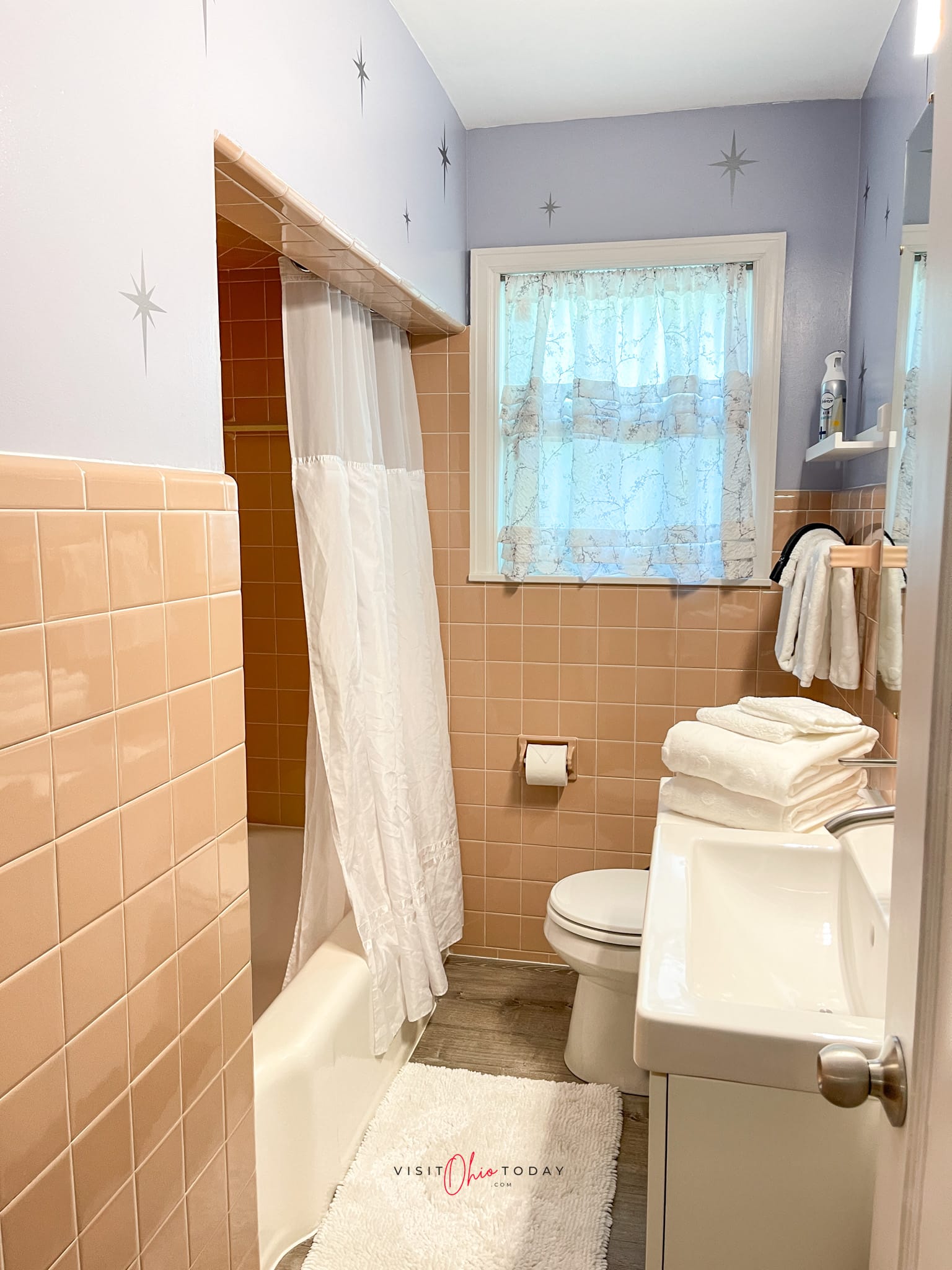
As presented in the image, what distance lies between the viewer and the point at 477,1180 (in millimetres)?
2014

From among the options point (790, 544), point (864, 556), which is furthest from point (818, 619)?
point (864, 556)

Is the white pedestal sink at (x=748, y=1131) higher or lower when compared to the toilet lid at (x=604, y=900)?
higher

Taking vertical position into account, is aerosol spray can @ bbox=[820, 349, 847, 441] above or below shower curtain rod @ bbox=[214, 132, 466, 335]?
below

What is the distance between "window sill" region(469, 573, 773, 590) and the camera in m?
2.69

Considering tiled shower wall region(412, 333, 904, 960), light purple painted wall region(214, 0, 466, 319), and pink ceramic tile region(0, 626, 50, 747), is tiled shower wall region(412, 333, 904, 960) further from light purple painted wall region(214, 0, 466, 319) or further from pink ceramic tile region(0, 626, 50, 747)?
pink ceramic tile region(0, 626, 50, 747)

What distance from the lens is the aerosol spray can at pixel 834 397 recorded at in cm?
243

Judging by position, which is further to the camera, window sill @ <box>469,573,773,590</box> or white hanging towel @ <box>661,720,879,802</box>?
window sill @ <box>469,573,773,590</box>

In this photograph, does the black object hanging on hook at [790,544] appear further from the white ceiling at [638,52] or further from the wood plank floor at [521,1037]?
the wood plank floor at [521,1037]

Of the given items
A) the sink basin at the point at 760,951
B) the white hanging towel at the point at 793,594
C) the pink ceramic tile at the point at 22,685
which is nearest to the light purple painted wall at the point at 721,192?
the white hanging towel at the point at 793,594

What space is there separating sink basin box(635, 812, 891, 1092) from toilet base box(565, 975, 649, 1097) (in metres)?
0.71

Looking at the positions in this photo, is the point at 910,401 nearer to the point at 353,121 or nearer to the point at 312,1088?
the point at 353,121

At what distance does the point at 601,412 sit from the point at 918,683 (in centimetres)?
216

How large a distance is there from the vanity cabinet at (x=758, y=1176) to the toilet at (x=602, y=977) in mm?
1095

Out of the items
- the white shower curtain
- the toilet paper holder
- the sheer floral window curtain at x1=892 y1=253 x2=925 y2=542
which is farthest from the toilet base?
the sheer floral window curtain at x1=892 y1=253 x2=925 y2=542
